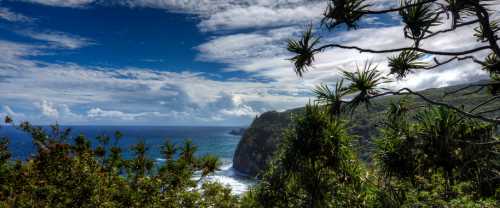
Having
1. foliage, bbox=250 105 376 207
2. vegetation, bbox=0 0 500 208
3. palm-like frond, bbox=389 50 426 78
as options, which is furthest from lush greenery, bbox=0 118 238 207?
palm-like frond, bbox=389 50 426 78

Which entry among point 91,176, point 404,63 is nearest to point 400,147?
point 404,63

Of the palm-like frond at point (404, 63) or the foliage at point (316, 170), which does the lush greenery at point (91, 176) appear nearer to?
the foliage at point (316, 170)

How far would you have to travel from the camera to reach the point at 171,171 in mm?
10273

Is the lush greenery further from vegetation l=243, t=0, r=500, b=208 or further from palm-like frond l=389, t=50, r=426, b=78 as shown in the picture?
palm-like frond l=389, t=50, r=426, b=78

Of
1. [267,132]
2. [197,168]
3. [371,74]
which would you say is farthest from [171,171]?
[267,132]

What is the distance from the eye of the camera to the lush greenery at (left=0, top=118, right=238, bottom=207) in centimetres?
851

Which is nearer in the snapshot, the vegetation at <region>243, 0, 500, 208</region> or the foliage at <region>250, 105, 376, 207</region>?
the vegetation at <region>243, 0, 500, 208</region>

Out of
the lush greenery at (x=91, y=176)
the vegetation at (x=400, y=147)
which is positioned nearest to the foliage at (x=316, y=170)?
the vegetation at (x=400, y=147)

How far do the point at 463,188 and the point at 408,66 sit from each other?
5290 millimetres

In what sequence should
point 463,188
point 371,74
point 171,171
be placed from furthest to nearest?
point 171,171 < point 463,188 < point 371,74

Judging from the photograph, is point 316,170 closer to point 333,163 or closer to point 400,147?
point 333,163

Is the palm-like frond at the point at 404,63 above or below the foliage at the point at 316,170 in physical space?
above

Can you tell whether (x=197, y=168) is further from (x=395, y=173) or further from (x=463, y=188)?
(x=463, y=188)

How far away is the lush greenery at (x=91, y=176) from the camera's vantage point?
27.9 feet
